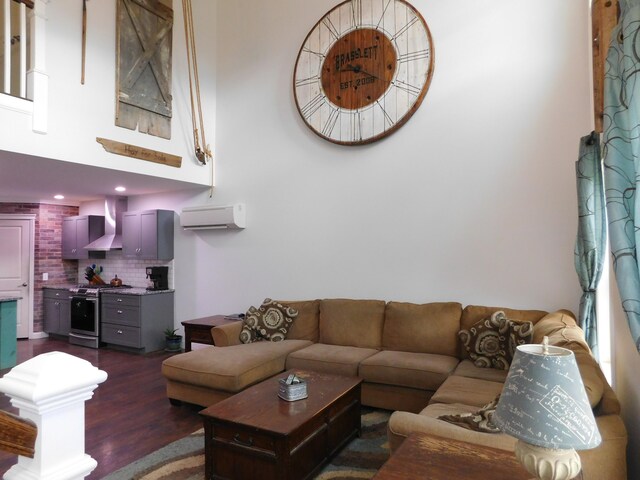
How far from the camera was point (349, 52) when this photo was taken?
4.60 meters

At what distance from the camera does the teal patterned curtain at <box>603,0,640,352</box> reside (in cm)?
135

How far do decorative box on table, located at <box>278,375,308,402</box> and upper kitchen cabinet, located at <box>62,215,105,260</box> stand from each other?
5.58 meters

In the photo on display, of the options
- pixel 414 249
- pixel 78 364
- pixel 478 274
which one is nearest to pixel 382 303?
pixel 414 249

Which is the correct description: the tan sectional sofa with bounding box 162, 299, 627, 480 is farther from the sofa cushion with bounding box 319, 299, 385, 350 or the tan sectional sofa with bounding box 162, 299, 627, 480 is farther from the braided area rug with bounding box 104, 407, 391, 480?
the braided area rug with bounding box 104, 407, 391, 480

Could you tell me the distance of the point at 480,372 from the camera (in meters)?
3.17

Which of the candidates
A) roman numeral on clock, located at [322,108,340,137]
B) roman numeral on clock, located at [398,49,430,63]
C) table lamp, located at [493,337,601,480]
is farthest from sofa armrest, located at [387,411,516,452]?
roman numeral on clock, located at [398,49,430,63]

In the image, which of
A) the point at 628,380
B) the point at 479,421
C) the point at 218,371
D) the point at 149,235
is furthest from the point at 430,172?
the point at 149,235

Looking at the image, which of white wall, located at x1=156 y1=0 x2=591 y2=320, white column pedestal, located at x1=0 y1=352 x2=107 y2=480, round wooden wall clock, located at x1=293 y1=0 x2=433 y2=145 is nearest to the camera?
white column pedestal, located at x1=0 y1=352 x2=107 y2=480

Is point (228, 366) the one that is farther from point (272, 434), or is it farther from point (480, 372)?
Result: point (480, 372)

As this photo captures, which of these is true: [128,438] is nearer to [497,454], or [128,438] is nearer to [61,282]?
[497,454]

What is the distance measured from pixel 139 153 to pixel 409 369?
3.75 metres

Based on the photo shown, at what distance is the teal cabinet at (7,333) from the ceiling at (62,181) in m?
1.56

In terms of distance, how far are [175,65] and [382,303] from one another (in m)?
3.97

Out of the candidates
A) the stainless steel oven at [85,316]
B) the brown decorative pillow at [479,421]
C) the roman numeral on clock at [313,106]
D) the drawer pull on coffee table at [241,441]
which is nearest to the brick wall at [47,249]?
the stainless steel oven at [85,316]
